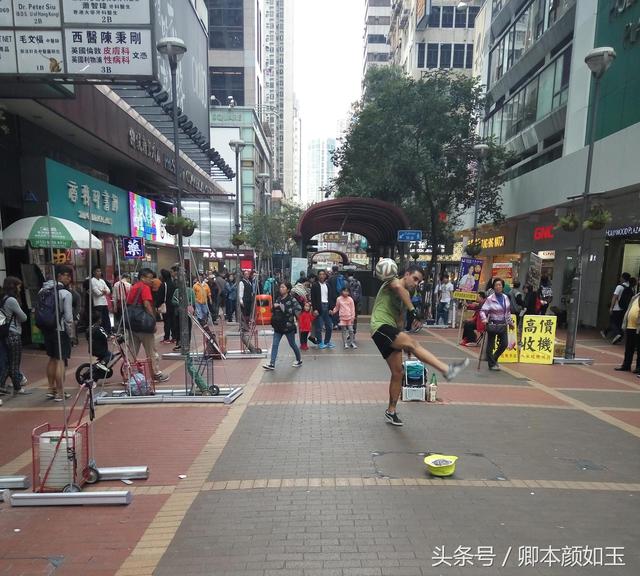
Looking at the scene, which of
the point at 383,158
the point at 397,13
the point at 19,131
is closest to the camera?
the point at 19,131

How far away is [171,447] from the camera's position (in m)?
4.61

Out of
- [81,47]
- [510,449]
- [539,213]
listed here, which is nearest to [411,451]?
[510,449]

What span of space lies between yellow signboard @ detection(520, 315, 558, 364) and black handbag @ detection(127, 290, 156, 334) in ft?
23.8

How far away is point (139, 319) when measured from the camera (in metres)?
6.98

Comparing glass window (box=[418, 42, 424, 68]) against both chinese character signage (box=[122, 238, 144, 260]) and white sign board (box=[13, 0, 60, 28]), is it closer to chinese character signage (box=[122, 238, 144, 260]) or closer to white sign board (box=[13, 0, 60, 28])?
chinese character signage (box=[122, 238, 144, 260])

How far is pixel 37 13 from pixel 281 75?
4367 inches

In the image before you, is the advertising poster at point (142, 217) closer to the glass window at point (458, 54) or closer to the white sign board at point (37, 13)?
the white sign board at point (37, 13)

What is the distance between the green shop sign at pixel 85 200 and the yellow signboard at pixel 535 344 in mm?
9039

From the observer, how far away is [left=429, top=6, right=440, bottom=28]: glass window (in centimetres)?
4172

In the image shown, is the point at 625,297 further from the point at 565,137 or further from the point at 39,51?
the point at 39,51

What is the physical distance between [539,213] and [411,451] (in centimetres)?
1617

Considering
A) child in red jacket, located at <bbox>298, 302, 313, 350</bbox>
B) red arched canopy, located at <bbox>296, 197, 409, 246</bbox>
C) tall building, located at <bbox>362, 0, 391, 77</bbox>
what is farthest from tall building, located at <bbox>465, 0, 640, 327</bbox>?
tall building, located at <bbox>362, 0, 391, 77</bbox>

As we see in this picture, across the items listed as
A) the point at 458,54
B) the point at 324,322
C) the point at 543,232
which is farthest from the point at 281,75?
the point at 324,322

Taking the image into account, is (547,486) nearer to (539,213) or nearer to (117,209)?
(117,209)
